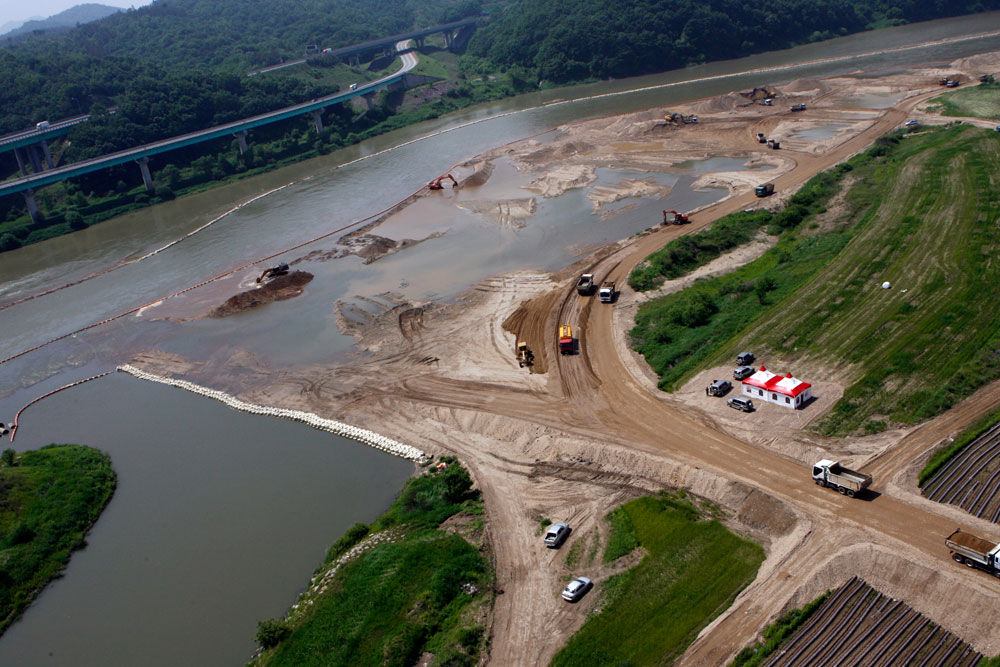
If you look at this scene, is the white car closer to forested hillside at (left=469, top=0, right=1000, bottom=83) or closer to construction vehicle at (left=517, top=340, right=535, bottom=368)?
construction vehicle at (left=517, top=340, right=535, bottom=368)

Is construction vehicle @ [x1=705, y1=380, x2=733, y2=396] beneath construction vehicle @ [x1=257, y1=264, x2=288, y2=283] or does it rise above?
beneath

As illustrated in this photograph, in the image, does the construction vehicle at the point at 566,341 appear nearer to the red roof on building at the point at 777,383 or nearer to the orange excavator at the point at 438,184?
the red roof on building at the point at 777,383

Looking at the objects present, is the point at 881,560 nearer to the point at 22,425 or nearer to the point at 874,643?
the point at 874,643

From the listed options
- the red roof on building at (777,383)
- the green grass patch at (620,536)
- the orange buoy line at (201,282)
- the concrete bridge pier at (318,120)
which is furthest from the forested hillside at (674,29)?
the green grass patch at (620,536)

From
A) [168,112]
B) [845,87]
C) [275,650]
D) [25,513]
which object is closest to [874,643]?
[275,650]

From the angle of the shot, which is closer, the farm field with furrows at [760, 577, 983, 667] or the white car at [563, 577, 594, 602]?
the farm field with furrows at [760, 577, 983, 667]

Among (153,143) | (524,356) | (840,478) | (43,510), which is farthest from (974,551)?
(153,143)

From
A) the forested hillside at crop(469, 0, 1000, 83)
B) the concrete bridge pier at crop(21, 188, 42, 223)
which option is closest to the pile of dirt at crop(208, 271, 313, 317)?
the concrete bridge pier at crop(21, 188, 42, 223)
